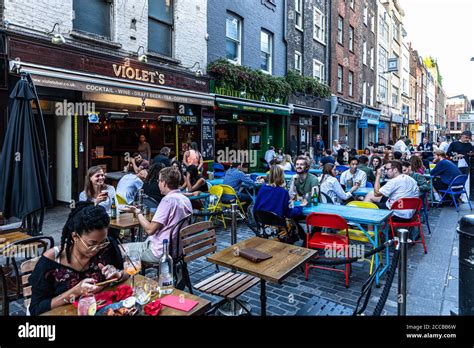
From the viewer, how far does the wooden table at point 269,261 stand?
120 inches

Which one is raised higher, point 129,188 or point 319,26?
point 319,26

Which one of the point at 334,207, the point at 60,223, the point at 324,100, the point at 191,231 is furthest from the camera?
the point at 324,100

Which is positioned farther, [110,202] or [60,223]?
[60,223]

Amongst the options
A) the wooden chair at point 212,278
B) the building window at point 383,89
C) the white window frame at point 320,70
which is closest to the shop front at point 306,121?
the white window frame at point 320,70

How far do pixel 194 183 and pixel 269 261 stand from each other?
188 inches

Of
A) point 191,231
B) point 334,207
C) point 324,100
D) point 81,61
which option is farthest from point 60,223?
point 324,100

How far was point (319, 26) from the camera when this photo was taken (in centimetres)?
2012

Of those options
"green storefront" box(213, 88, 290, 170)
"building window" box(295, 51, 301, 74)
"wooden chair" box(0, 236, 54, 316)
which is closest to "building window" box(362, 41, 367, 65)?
"building window" box(295, 51, 301, 74)

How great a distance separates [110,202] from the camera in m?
5.05

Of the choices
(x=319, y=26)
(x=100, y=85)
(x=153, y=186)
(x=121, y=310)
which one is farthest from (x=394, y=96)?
(x=121, y=310)

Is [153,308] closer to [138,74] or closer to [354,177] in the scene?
[354,177]

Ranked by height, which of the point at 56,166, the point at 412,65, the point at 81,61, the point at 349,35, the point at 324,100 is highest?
the point at 412,65
